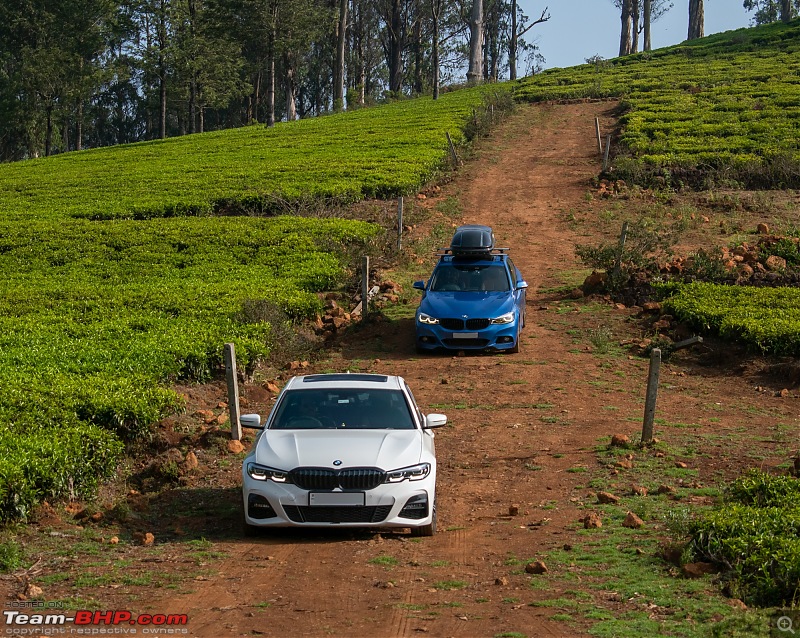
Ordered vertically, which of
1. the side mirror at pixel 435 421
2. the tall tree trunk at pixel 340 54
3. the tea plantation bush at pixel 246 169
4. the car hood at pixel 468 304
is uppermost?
the tall tree trunk at pixel 340 54

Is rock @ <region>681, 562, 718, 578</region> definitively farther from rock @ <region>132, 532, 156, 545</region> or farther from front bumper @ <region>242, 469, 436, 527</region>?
rock @ <region>132, 532, 156, 545</region>

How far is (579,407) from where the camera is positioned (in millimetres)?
15094

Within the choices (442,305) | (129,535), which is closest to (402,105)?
(442,305)

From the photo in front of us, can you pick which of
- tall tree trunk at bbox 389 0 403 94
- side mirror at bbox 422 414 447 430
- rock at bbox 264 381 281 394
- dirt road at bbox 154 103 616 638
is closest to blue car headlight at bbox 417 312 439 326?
dirt road at bbox 154 103 616 638

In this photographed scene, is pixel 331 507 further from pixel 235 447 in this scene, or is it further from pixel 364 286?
pixel 364 286

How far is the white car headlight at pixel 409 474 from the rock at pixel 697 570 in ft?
8.37

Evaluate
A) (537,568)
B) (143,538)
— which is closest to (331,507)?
(143,538)

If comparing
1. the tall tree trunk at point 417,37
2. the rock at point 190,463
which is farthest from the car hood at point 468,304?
the tall tree trunk at point 417,37

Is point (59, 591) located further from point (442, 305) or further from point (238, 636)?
point (442, 305)

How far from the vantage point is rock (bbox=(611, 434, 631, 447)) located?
12492mm

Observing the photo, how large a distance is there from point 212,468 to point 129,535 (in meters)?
2.47

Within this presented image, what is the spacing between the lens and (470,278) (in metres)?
19.8

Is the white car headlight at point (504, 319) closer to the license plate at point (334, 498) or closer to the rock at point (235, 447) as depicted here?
the rock at point (235, 447)

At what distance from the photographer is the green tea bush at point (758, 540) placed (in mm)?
7496
